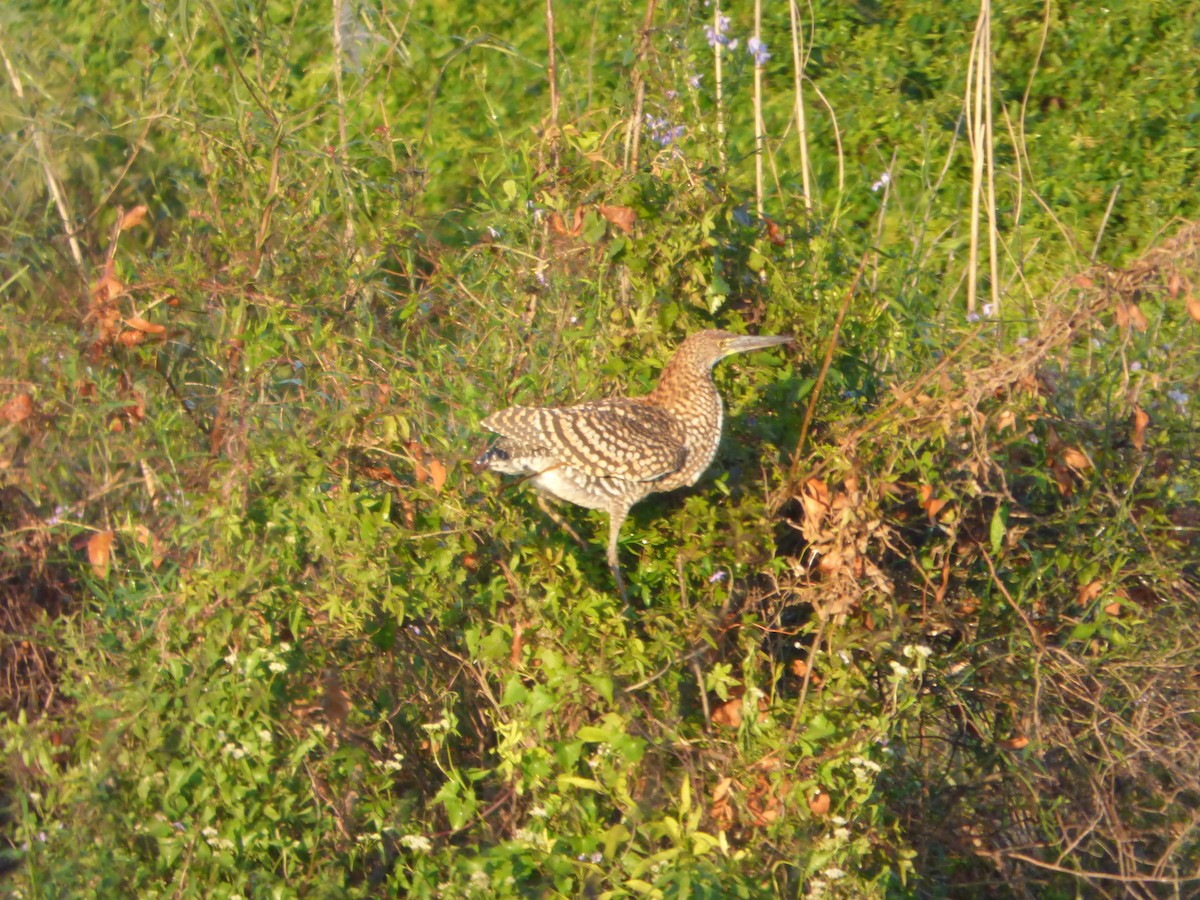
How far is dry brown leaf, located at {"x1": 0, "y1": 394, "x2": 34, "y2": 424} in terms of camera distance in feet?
15.5

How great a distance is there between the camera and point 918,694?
448 centimetres

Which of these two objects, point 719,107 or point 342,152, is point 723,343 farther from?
point 342,152

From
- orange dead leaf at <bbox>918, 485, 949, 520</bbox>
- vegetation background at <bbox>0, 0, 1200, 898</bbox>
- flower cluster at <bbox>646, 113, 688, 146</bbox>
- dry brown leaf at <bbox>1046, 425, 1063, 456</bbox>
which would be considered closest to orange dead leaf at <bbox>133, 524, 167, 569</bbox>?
vegetation background at <bbox>0, 0, 1200, 898</bbox>

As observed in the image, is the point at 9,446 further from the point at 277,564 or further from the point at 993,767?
the point at 993,767

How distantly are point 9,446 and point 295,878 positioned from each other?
1.83 metres

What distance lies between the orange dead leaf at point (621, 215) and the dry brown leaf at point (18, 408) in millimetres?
1946

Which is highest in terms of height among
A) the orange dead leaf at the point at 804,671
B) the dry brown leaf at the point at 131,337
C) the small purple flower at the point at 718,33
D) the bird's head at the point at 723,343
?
the small purple flower at the point at 718,33

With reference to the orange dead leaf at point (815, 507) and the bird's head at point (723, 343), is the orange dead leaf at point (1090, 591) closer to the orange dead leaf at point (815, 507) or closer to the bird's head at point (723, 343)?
the orange dead leaf at point (815, 507)

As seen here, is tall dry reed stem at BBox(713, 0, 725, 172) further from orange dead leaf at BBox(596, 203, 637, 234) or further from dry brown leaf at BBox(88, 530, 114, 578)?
dry brown leaf at BBox(88, 530, 114, 578)

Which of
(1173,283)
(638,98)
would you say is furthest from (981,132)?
(1173,283)

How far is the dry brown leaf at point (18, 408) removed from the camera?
186 inches

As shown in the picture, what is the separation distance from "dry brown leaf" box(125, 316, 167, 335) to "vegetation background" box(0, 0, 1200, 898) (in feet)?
0.34

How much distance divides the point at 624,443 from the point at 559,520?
32 cm

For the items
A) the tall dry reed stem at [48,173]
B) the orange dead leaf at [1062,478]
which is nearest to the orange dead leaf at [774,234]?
the orange dead leaf at [1062,478]
